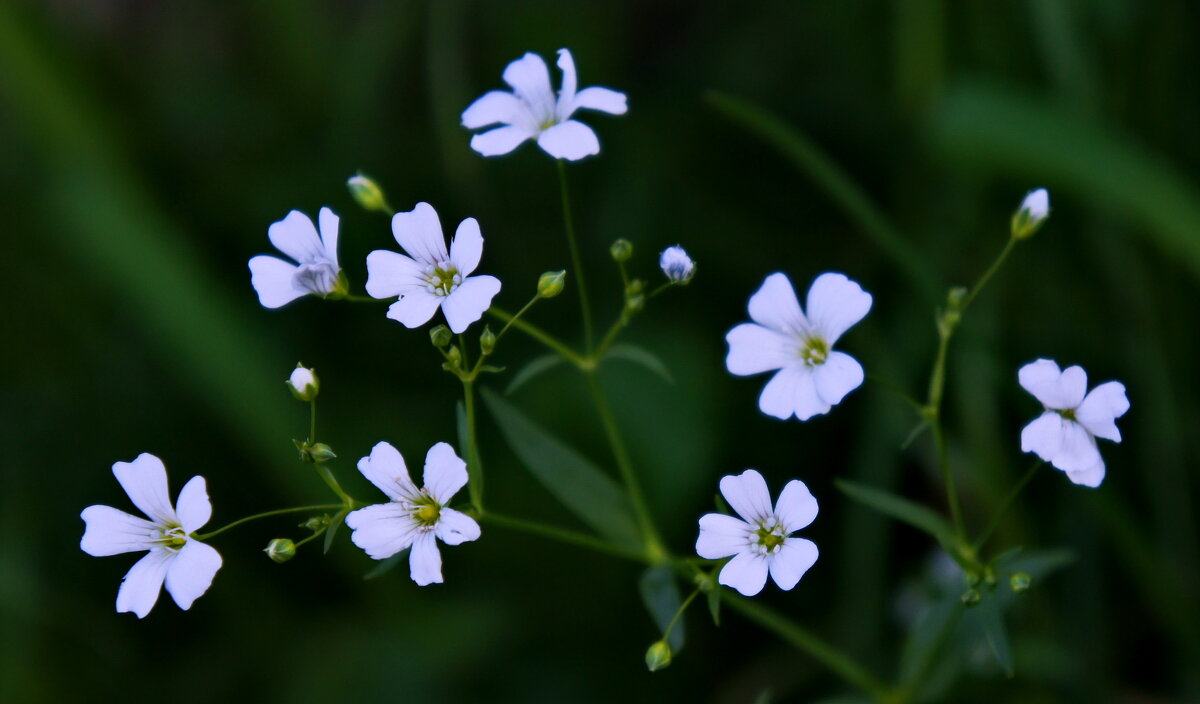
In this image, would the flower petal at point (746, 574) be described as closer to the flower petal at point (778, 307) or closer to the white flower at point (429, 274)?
the flower petal at point (778, 307)

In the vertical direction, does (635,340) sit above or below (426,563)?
below

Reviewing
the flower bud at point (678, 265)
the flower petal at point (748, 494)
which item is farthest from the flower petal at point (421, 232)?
the flower petal at point (748, 494)

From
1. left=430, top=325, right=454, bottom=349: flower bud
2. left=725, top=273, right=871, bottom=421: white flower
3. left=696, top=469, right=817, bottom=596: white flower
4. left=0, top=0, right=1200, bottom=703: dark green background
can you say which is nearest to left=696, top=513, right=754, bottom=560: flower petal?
left=696, top=469, right=817, bottom=596: white flower

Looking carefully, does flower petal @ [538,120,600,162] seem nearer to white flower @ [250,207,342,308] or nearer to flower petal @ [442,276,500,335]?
flower petal @ [442,276,500,335]

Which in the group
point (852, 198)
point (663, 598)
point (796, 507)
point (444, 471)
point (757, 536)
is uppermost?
point (852, 198)

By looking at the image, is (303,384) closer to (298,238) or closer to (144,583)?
(298,238)

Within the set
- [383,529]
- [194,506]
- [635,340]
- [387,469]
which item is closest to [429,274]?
[387,469]

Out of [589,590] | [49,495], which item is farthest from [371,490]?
[49,495]
